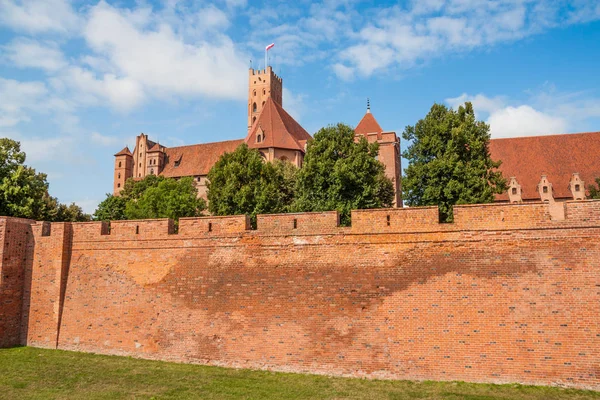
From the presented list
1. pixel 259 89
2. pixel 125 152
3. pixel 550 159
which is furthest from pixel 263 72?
pixel 550 159

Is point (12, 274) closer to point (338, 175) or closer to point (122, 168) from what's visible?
point (338, 175)

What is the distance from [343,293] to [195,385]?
4.02 meters

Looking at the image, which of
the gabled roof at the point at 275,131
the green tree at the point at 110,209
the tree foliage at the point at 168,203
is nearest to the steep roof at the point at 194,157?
the gabled roof at the point at 275,131

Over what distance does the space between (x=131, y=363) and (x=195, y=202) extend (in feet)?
76.8

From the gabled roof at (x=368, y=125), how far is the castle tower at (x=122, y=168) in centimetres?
3287

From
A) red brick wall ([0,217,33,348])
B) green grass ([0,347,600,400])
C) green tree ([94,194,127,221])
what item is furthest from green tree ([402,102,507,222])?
green tree ([94,194,127,221])

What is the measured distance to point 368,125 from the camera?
41.2 metres

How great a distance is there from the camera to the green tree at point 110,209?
43719mm

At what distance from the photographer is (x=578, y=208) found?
32.8ft

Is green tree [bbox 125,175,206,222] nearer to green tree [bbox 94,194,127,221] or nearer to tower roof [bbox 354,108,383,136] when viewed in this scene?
green tree [bbox 94,194,127,221]

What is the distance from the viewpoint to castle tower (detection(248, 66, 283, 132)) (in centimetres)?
6606

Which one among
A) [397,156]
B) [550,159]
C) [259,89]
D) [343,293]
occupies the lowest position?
[343,293]

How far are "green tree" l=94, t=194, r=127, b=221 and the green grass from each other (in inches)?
1314

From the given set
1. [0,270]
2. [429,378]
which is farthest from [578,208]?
[0,270]
